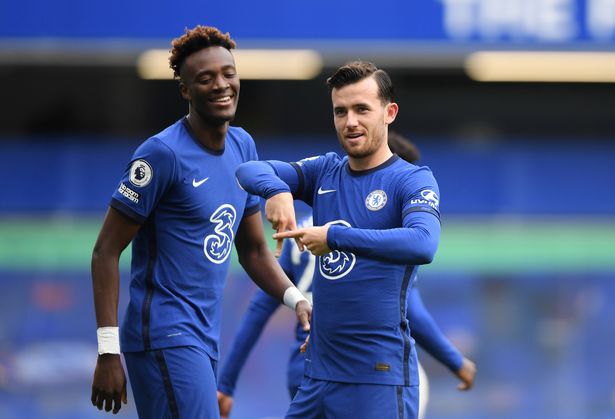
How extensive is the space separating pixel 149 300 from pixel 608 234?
9.87 metres

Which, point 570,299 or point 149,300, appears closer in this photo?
point 149,300

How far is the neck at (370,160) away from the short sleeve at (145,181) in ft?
2.46

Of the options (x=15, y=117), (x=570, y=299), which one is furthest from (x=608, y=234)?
(x=15, y=117)

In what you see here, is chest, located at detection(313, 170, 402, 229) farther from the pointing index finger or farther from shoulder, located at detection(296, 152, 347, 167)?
the pointing index finger

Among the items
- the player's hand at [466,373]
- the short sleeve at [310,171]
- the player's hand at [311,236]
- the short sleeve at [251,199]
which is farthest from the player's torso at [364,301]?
the player's hand at [466,373]

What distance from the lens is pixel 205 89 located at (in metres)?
5.26

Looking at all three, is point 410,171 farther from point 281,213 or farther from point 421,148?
point 421,148

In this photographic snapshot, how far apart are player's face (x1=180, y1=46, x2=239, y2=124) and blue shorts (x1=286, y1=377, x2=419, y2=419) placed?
121 centimetres

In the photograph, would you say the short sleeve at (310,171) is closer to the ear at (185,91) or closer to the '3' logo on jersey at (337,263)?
the '3' logo on jersey at (337,263)

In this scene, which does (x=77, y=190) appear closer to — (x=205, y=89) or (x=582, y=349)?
(x=582, y=349)

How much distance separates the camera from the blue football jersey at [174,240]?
510 cm

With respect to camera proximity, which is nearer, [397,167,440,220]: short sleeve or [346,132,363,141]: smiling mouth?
[397,167,440,220]: short sleeve

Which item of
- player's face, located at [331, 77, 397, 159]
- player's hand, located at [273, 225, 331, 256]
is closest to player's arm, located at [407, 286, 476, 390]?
player's face, located at [331, 77, 397, 159]

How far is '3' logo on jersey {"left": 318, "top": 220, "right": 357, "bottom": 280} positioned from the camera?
499cm
